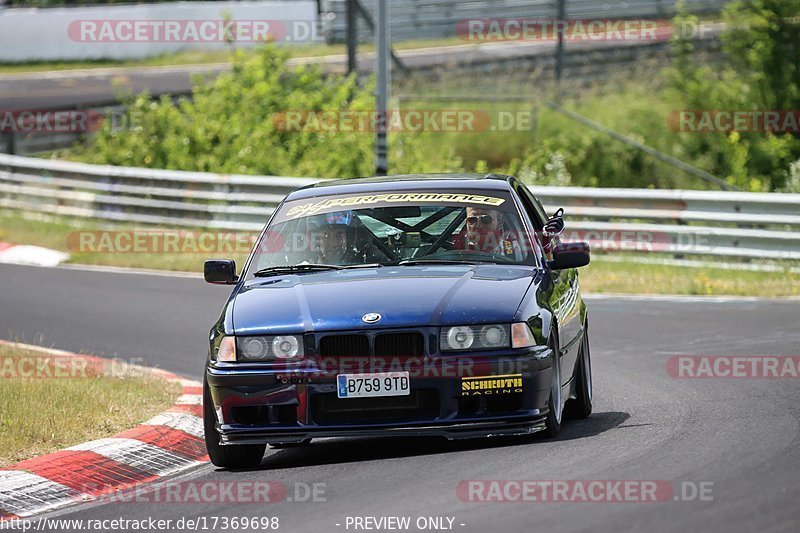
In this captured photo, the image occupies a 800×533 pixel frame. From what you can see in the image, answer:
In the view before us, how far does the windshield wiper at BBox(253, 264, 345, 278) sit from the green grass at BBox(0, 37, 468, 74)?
122 ft

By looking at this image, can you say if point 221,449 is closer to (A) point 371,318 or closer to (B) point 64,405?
(A) point 371,318

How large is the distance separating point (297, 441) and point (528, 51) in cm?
3203

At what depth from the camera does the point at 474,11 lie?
37.5m

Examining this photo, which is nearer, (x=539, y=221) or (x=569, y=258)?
(x=569, y=258)

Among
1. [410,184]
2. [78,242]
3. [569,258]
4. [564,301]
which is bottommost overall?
[78,242]

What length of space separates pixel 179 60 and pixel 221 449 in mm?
42611

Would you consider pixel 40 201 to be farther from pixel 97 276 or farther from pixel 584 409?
pixel 584 409

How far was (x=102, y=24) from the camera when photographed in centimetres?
4922

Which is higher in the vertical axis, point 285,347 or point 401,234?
point 401,234

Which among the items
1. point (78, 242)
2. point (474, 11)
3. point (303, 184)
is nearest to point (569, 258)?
point (303, 184)

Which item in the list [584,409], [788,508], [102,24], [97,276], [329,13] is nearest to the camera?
[788,508]

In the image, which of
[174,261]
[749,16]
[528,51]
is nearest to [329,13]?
[528,51]

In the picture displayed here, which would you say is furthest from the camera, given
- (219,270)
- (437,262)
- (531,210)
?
(531,210)

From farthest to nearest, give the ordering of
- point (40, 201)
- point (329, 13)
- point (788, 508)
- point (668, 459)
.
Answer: point (329, 13) < point (40, 201) < point (668, 459) < point (788, 508)
